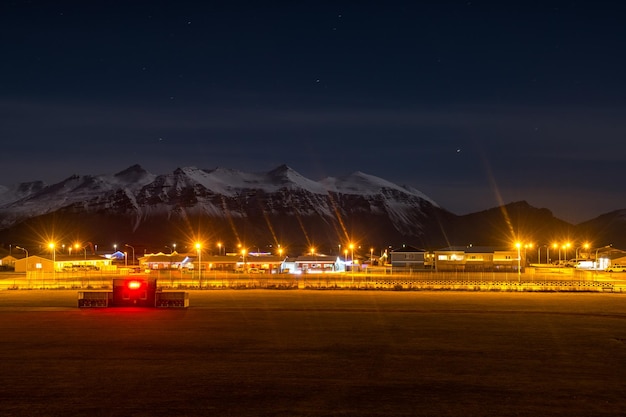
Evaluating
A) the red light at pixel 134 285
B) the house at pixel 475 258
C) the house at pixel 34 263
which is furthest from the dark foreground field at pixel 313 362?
the house at pixel 475 258

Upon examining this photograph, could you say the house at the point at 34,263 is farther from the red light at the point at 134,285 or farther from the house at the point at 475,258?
the red light at the point at 134,285

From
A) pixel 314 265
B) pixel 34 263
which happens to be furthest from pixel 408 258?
pixel 34 263

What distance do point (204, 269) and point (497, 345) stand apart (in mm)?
84582

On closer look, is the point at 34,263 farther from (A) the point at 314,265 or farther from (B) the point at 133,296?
(B) the point at 133,296

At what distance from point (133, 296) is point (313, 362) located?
73.9ft

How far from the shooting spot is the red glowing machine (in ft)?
135

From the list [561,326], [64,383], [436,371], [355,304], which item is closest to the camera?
[64,383]

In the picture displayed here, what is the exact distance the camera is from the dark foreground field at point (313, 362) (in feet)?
56.2

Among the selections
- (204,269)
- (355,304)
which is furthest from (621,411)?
A: (204,269)

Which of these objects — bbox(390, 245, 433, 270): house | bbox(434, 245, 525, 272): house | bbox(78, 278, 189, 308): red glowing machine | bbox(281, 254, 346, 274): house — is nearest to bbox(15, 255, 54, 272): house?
bbox(281, 254, 346, 274): house

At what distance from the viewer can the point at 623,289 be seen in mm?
56469

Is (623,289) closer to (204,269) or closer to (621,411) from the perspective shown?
(621,411)

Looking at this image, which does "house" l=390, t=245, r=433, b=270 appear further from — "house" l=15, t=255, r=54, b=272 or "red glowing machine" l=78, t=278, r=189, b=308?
"red glowing machine" l=78, t=278, r=189, b=308

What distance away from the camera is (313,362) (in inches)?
883
